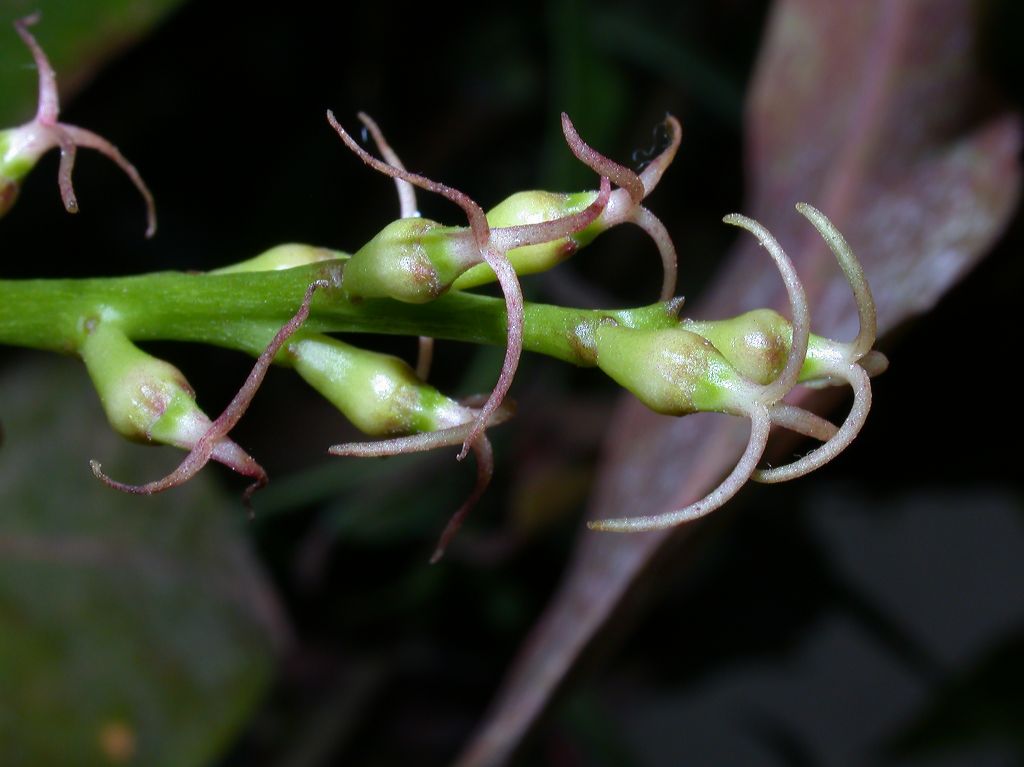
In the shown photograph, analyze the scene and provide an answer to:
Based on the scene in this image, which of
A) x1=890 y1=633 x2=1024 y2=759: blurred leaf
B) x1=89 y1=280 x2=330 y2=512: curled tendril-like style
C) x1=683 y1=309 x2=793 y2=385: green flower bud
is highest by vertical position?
x1=683 y1=309 x2=793 y2=385: green flower bud

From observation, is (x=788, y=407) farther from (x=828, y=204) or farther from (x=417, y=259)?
(x=828, y=204)

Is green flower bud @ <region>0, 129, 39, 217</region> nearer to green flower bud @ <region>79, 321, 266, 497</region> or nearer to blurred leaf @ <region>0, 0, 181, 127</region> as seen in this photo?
green flower bud @ <region>79, 321, 266, 497</region>

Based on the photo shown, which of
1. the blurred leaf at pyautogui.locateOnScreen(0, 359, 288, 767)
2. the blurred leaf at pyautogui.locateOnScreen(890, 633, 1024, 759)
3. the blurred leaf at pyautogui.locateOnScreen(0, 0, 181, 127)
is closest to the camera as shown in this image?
the blurred leaf at pyautogui.locateOnScreen(0, 0, 181, 127)

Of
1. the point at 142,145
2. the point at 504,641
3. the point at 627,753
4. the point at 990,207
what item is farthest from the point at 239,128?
the point at 990,207

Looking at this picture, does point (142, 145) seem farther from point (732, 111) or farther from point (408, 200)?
point (408, 200)

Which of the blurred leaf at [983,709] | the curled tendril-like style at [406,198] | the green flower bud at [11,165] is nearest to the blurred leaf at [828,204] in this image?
the curled tendril-like style at [406,198]

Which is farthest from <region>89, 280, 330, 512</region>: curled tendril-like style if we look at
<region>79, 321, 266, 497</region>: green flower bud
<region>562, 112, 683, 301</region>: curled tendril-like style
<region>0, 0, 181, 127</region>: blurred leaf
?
<region>0, 0, 181, 127</region>: blurred leaf
